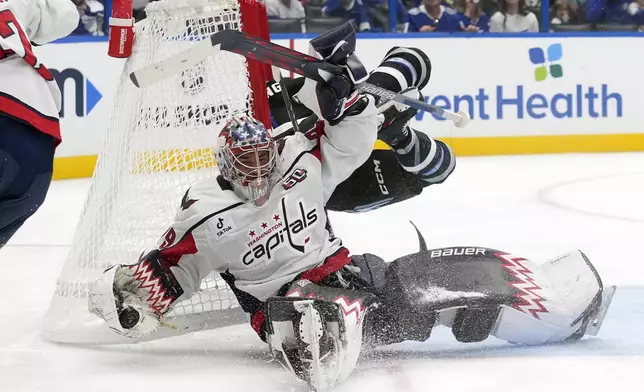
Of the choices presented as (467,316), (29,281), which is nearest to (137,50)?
(29,281)

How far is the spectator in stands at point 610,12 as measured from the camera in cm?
720

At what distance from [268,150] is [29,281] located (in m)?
1.47

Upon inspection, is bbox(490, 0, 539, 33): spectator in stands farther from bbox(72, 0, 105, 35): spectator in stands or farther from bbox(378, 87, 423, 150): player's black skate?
bbox(378, 87, 423, 150): player's black skate

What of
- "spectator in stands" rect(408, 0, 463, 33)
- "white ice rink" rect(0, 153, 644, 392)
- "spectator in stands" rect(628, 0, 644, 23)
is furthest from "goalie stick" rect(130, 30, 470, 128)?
"spectator in stands" rect(628, 0, 644, 23)

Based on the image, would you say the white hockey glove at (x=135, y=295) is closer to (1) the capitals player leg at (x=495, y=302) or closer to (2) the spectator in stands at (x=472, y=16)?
(1) the capitals player leg at (x=495, y=302)

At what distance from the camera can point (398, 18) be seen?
688cm

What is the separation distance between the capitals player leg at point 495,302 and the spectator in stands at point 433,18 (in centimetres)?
452

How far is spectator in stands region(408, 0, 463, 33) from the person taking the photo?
22.5 feet

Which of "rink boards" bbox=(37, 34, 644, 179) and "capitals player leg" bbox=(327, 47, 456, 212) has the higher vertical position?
"capitals player leg" bbox=(327, 47, 456, 212)

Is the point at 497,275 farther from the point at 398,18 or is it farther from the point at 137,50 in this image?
the point at 398,18

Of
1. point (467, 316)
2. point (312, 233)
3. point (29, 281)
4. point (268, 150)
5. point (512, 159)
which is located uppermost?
point (268, 150)

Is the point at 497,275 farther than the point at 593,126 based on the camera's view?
No

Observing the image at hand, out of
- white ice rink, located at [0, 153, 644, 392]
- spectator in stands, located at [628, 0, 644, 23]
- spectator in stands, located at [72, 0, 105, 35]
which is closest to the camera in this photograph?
white ice rink, located at [0, 153, 644, 392]

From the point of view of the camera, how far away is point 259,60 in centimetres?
246
